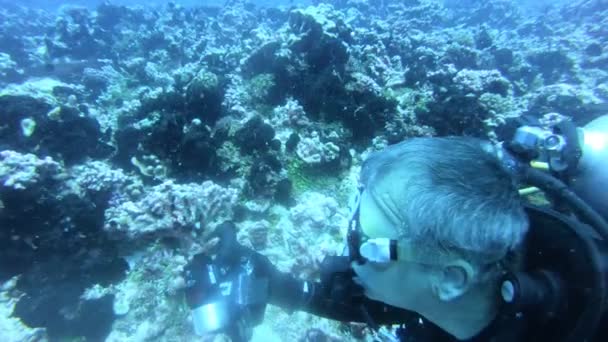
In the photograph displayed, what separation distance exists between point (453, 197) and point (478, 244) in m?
0.22

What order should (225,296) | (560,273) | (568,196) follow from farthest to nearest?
(225,296) < (568,196) < (560,273)

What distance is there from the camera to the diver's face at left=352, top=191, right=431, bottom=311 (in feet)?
5.67

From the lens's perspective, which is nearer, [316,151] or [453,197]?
[453,197]

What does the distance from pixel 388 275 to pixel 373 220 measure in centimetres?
28

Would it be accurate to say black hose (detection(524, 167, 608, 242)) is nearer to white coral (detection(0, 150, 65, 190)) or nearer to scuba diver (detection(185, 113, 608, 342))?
scuba diver (detection(185, 113, 608, 342))

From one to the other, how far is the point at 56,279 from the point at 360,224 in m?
3.68

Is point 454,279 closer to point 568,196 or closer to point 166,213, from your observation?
point 568,196

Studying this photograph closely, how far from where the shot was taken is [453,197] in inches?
63.1

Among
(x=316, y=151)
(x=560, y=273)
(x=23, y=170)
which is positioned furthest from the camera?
(x=316, y=151)

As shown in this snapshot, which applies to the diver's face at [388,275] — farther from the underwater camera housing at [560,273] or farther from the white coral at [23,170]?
the white coral at [23,170]

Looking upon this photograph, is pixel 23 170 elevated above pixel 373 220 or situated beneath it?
elevated above

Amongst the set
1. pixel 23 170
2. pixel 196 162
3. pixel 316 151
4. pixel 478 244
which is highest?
pixel 23 170

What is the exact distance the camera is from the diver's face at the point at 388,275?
173 centimetres

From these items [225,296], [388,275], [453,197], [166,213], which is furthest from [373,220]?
[166,213]
